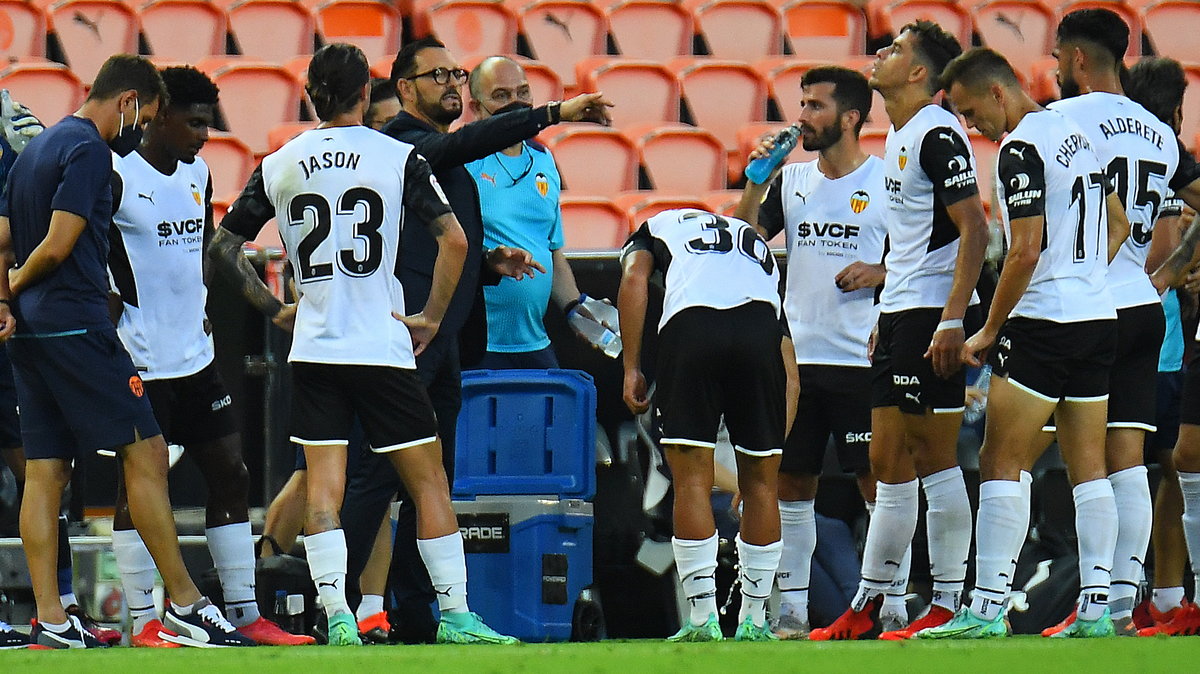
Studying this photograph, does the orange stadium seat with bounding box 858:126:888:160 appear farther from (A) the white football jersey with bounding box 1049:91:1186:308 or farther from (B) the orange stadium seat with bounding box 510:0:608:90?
(A) the white football jersey with bounding box 1049:91:1186:308

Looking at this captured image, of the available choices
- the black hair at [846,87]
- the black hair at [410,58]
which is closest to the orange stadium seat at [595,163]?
the black hair at [846,87]

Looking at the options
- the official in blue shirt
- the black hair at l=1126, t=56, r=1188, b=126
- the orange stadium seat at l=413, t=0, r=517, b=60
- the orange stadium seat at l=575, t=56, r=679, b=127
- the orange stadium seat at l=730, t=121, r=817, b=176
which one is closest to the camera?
the black hair at l=1126, t=56, r=1188, b=126

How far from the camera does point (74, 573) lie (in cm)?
582

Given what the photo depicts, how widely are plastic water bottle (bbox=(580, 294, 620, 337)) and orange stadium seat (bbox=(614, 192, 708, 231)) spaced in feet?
7.65

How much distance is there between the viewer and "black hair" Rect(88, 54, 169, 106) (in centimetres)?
499

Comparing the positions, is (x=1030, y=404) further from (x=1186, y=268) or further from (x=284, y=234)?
(x=284, y=234)

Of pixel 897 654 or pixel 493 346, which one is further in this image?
pixel 493 346

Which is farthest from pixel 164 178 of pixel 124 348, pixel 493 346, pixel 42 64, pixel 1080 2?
pixel 1080 2

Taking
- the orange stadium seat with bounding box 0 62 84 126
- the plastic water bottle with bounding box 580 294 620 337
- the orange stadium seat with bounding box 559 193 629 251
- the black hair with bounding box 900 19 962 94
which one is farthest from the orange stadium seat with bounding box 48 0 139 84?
the black hair with bounding box 900 19 962 94

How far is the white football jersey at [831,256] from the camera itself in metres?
5.84

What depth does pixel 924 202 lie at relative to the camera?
523 centimetres

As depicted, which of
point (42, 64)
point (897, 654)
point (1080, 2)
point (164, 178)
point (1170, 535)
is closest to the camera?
point (897, 654)

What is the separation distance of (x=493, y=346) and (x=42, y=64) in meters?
4.64

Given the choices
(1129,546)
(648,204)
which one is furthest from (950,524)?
(648,204)
